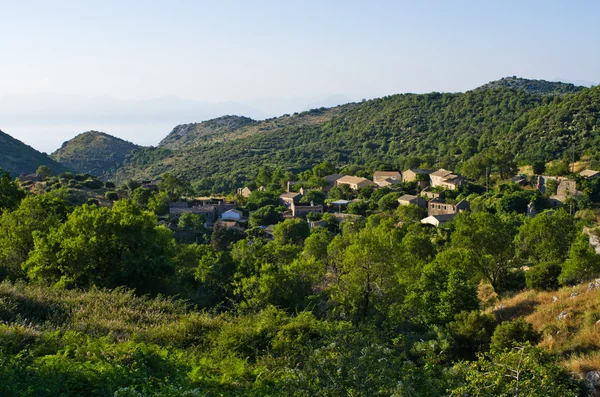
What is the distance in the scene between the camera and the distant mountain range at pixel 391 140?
6303 cm

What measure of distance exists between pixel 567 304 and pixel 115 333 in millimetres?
12083

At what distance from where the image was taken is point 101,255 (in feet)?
44.2

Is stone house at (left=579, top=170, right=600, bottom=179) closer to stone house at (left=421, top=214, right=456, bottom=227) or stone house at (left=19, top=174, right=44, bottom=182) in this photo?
stone house at (left=421, top=214, right=456, bottom=227)

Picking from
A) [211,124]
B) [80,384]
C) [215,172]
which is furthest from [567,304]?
[211,124]

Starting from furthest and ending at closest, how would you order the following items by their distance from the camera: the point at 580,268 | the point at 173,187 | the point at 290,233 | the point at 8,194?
the point at 173,187
the point at 290,233
the point at 8,194
the point at 580,268

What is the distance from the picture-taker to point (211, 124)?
166250 mm

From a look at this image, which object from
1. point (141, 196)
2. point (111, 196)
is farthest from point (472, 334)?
point (141, 196)

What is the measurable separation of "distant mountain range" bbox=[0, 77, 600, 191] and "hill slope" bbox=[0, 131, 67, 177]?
19.7 m

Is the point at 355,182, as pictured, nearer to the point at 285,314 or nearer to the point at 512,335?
the point at 512,335

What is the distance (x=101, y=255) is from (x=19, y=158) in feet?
221

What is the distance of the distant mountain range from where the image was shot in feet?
207

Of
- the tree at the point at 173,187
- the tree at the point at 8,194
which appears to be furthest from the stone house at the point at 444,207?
the tree at the point at 8,194

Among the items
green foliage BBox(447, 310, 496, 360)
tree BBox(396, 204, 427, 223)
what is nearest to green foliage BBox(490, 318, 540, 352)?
green foliage BBox(447, 310, 496, 360)

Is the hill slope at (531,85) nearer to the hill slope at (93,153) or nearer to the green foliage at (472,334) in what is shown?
the hill slope at (93,153)
